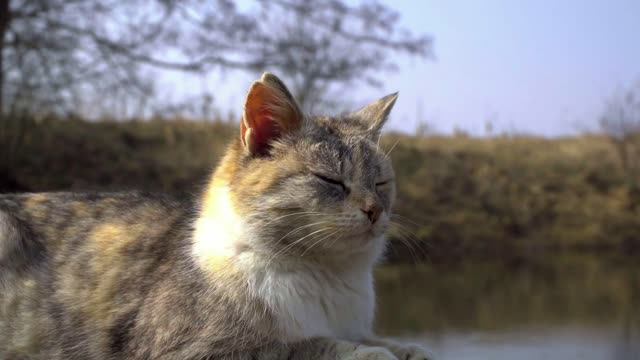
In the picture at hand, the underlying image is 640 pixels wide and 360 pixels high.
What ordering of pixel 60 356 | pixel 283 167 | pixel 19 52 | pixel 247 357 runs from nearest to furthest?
pixel 247 357
pixel 283 167
pixel 60 356
pixel 19 52

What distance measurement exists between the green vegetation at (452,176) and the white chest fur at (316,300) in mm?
7917

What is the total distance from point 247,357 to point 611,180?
14628 mm

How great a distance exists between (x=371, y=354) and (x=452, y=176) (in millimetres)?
12819

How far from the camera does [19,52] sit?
1081cm

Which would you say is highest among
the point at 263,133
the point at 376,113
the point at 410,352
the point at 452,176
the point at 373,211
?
the point at 376,113

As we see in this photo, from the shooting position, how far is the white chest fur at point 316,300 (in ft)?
9.45

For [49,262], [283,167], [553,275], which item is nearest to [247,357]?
[283,167]

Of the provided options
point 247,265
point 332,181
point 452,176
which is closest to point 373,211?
point 332,181

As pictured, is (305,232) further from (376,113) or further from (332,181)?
(376,113)

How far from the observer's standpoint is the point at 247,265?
9.75 feet

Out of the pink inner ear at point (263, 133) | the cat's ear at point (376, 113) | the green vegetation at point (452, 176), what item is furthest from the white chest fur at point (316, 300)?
the green vegetation at point (452, 176)

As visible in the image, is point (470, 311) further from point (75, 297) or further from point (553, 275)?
point (75, 297)

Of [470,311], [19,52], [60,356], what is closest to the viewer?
[60,356]

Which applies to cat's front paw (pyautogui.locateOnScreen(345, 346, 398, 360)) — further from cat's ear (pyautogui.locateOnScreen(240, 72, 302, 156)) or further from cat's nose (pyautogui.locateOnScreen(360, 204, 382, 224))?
cat's ear (pyautogui.locateOnScreen(240, 72, 302, 156))
